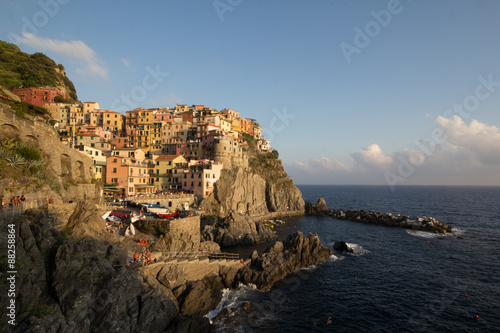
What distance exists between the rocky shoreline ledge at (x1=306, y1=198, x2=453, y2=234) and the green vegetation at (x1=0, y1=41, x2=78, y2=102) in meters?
104

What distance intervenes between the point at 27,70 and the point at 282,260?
10861 centimetres

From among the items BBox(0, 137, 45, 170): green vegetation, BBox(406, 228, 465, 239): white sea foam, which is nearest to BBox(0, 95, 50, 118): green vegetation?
BBox(0, 137, 45, 170): green vegetation

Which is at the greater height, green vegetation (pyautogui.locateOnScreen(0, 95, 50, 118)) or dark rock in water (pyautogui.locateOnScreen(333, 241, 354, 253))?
green vegetation (pyautogui.locateOnScreen(0, 95, 50, 118))

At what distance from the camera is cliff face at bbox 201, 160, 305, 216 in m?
66.4

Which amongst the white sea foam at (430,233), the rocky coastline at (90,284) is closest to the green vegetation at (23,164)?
Answer: the rocky coastline at (90,284)

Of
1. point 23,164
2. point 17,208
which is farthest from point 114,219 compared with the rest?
point 17,208

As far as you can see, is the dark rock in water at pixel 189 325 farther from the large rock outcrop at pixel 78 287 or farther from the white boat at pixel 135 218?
the white boat at pixel 135 218

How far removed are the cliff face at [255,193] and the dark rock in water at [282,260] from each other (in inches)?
813

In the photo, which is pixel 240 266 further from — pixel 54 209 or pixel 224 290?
pixel 54 209

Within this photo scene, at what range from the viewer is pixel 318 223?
2926 inches

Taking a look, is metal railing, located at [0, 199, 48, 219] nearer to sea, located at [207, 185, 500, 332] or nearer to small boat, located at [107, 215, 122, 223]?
small boat, located at [107, 215, 122, 223]

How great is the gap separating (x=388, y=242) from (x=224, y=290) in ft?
130

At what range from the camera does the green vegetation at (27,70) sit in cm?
8331

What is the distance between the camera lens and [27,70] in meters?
88.8
